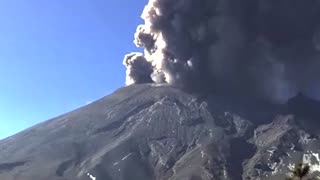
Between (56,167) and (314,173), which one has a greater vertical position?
(56,167)

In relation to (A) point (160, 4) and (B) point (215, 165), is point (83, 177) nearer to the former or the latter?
(B) point (215, 165)

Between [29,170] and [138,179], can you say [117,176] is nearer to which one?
[138,179]

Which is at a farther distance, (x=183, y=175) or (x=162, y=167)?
(x=162, y=167)

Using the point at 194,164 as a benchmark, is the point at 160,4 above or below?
above

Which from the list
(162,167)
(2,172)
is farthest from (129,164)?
(2,172)

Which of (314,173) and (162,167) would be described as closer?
(314,173)

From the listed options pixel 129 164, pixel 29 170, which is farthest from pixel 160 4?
pixel 29 170

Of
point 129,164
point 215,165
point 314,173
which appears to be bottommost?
point 314,173

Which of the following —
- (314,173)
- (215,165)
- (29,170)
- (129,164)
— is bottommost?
(314,173)

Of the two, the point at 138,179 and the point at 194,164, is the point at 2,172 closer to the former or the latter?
the point at 138,179
